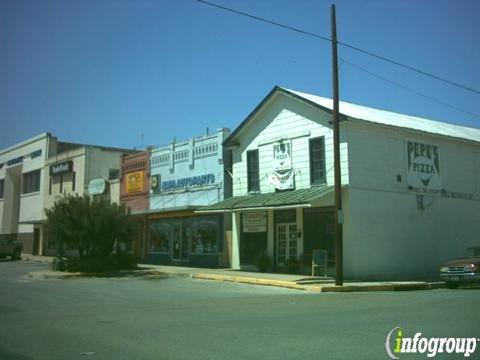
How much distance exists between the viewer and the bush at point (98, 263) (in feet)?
89.6

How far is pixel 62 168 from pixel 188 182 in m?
17.4

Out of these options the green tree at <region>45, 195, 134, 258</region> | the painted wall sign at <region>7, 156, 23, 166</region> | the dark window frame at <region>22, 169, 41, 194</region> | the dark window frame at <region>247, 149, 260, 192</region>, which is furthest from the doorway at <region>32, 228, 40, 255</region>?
the dark window frame at <region>247, 149, 260, 192</region>

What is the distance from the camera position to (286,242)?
86.0 ft

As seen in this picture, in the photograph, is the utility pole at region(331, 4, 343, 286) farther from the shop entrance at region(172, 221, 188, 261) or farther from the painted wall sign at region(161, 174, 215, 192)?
the shop entrance at region(172, 221, 188, 261)

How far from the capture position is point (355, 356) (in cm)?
782

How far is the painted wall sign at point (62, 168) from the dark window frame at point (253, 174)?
830 inches

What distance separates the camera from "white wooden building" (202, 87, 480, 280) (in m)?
23.9

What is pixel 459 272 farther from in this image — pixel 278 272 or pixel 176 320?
pixel 176 320

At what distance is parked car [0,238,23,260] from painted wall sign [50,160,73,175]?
22.0ft

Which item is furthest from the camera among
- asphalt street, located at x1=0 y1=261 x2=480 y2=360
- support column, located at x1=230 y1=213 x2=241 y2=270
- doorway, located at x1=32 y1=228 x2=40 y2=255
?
doorway, located at x1=32 y1=228 x2=40 y2=255

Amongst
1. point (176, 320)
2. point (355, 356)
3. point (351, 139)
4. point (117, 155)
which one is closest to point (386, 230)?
point (351, 139)

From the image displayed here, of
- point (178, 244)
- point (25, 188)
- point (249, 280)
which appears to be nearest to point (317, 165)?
point (249, 280)

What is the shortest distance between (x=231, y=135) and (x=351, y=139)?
24.4ft

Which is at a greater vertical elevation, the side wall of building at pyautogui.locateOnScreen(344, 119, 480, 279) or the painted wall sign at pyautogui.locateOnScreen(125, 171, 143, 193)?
the painted wall sign at pyautogui.locateOnScreen(125, 171, 143, 193)
